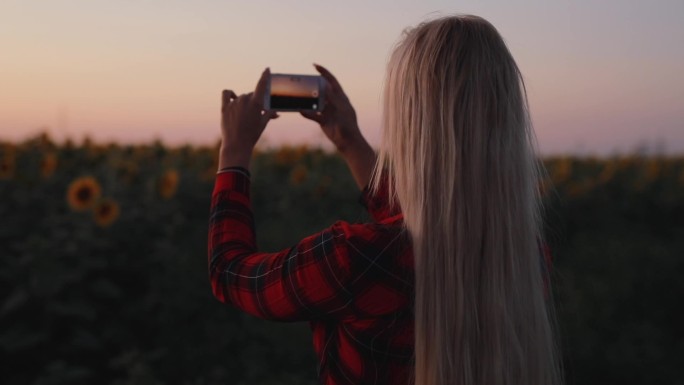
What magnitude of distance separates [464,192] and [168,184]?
11.1ft

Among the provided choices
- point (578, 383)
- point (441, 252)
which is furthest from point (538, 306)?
point (578, 383)

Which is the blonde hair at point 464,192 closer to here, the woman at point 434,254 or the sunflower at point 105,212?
the woman at point 434,254

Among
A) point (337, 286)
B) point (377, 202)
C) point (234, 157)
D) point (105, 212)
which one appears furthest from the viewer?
point (105, 212)

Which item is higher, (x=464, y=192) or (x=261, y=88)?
(x=261, y=88)

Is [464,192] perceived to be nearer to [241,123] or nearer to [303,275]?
[303,275]

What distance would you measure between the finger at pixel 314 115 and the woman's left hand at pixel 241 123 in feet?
0.57

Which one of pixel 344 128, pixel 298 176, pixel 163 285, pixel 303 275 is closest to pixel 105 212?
pixel 163 285

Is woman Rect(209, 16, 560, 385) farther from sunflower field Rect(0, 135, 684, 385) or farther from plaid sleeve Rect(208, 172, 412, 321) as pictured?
sunflower field Rect(0, 135, 684, 385)

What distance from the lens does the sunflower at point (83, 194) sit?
166 inches

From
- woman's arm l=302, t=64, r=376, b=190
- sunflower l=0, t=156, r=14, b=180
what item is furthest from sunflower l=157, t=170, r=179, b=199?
woman's arm l=302, t=64, r=376, b=190

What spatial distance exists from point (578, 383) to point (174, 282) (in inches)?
84.0

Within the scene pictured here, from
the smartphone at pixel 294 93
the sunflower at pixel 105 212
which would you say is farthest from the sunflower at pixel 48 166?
the smartphone at pixel 294 93

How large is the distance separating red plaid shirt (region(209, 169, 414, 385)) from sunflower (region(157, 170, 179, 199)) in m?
3.04

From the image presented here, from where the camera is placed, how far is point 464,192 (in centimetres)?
155
